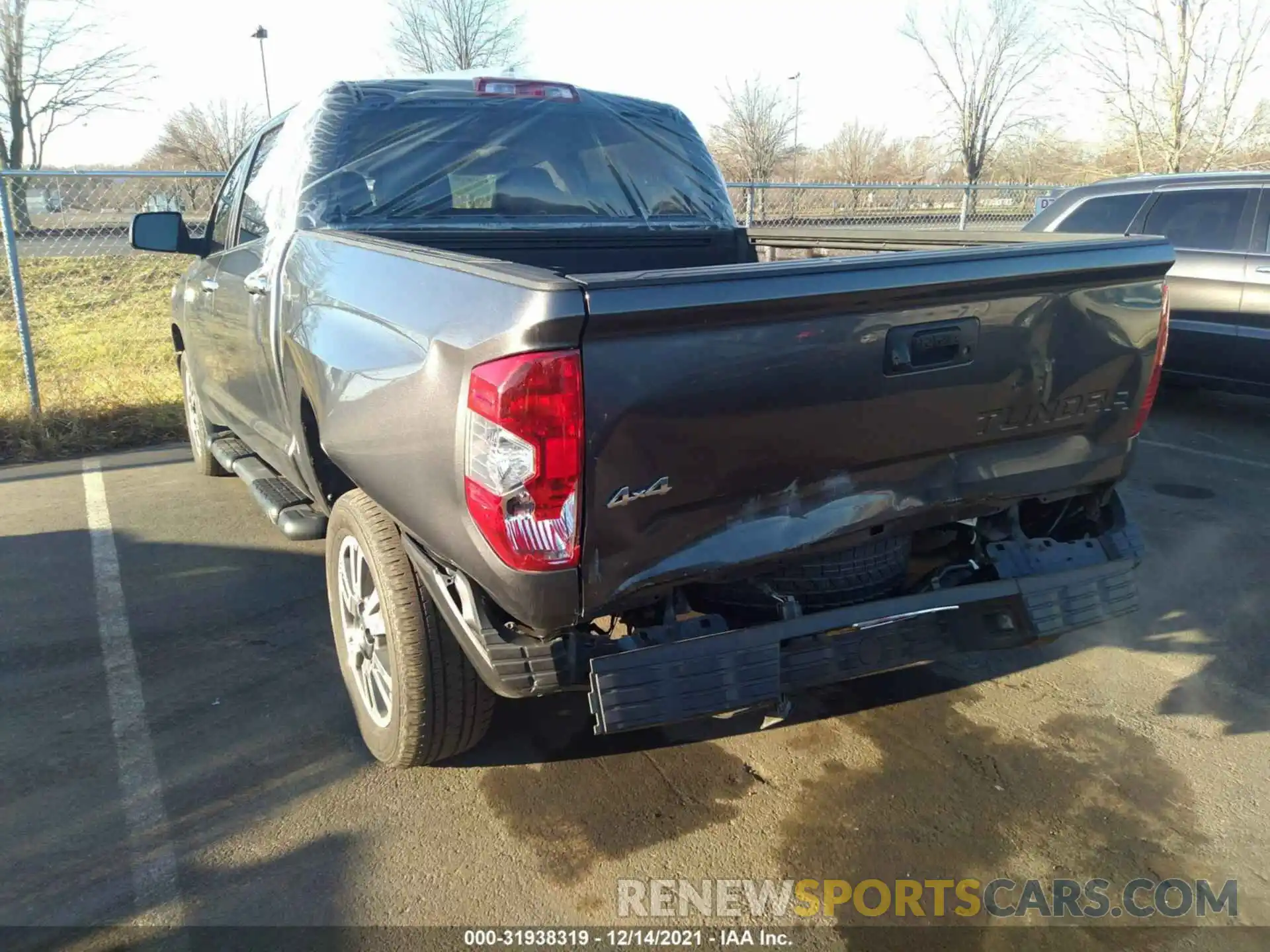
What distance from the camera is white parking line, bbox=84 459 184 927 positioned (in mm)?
2463

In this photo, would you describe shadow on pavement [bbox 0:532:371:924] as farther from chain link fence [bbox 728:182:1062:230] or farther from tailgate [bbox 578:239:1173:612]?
chain link fence [bbox 728:182:1062:230]

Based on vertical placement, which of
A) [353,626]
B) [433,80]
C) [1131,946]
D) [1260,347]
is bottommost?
[1131,946]

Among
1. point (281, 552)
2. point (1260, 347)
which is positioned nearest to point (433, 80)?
point (281, 552)

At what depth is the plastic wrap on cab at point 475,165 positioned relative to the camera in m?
3.75

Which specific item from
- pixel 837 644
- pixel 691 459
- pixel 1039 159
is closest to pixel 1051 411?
pixel 837 644

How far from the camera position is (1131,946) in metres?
2.28

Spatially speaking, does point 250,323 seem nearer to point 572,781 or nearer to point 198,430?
point 572,781

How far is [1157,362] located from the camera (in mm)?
2869

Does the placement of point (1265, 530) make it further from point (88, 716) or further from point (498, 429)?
point (88, 716)

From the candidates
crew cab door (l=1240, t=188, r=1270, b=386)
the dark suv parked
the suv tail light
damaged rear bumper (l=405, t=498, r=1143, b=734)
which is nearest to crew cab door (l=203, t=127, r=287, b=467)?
damaged rear bumper (l=405, t=498, r=1143, b=734)

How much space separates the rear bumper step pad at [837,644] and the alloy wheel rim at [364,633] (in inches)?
36.8

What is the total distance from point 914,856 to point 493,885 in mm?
1152

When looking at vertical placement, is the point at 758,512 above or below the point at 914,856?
above

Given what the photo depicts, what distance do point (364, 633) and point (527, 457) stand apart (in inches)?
53.8
